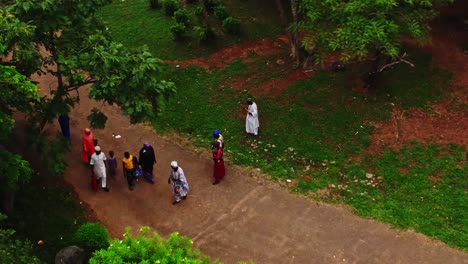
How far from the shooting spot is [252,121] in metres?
14.5

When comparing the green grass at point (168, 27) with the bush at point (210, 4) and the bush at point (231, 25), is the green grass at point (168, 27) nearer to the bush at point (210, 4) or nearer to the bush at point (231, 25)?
the bush at point (231, 25)

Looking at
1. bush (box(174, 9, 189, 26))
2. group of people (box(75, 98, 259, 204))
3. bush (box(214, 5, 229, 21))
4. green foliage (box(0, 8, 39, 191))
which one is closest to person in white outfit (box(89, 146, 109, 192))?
group of people (box(75, 98, 259, 204))

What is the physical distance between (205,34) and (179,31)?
3.13ft

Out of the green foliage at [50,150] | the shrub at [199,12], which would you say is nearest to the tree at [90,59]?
the green foliage at [50,150]

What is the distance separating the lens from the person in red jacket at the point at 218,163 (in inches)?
508

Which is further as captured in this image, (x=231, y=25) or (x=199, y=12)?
A: (x=199, y=12)

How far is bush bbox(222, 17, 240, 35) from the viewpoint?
61.0 ft

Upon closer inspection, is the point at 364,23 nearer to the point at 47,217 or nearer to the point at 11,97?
the point at 11,97

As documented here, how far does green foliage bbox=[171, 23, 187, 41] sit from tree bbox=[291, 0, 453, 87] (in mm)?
5619

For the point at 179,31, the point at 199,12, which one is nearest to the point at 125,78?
the point at 179,31

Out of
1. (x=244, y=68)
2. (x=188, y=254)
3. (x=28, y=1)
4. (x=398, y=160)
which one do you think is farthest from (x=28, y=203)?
(x=398, y=160)

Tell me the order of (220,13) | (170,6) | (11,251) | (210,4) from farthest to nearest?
1. (170,6)
2. (210,4)
3. (220,13)
4. (11,251)

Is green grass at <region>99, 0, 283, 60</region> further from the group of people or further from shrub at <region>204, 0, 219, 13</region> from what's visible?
the group of people

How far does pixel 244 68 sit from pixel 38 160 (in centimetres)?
694
